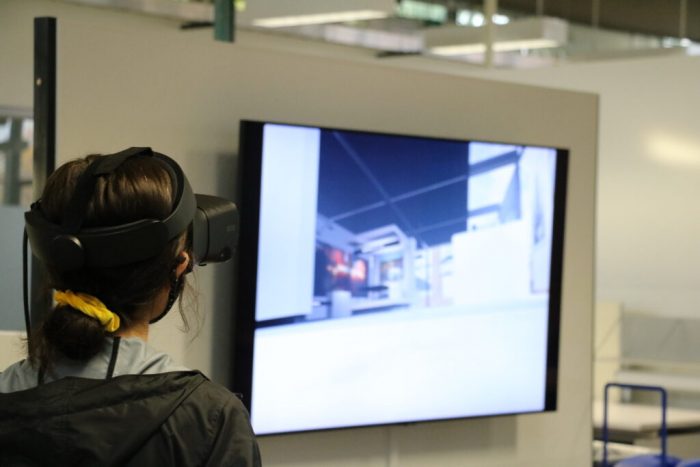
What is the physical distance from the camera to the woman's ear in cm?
132

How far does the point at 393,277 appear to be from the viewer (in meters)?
3.23

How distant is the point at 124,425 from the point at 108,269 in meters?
0.17

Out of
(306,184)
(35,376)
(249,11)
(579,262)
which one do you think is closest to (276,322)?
(306,184)

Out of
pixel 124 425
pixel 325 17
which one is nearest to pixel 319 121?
pixel 325 17

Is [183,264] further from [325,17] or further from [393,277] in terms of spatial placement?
[325,17]

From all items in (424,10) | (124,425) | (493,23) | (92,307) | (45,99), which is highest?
(424,10)

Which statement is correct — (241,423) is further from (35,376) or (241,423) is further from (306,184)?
(306,184)

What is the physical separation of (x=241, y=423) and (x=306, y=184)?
1.77 m

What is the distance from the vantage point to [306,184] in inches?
118

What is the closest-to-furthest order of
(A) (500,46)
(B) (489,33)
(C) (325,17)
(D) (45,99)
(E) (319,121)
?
(D) (45,99) → (E) (319,121) → (C) (325,17) → (B) (489,33) → (A) (500,46)

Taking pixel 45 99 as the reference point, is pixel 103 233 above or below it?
below

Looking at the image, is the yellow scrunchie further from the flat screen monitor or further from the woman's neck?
the flat screen monitor

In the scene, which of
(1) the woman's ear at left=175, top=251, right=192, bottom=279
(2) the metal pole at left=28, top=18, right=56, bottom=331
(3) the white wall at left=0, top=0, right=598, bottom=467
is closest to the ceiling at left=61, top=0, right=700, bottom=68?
(3) the white wall at left=0, top=0, right=598, bottom=467

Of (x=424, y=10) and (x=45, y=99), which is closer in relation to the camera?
(x=45, y=99)
